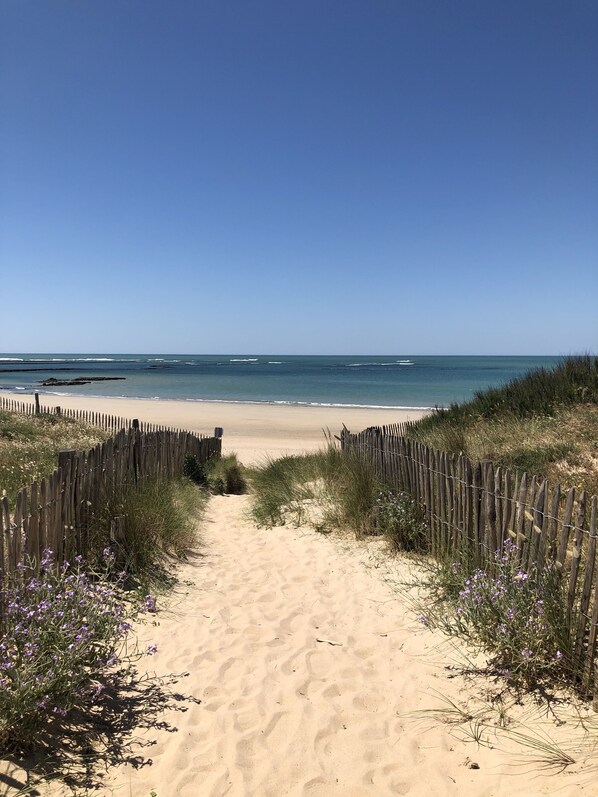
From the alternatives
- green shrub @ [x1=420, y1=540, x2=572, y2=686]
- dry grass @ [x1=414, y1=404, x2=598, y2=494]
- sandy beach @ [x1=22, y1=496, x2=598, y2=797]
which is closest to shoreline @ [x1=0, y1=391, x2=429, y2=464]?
dry grass @ [x1=414, y1=404, x2=598, y2=494]

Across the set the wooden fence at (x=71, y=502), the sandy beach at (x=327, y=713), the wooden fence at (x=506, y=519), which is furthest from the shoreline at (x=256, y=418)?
the sandy beach at (x=327, y=713)

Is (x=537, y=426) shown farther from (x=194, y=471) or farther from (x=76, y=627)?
(x=76, y=627)

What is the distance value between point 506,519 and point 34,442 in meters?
11.3

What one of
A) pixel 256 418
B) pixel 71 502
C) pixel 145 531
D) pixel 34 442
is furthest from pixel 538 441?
pixel 256 418

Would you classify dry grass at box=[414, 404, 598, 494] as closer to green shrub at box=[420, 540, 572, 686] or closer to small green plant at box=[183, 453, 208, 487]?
green shrub at box=[420, 540, 572, 686]

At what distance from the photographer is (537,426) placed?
29.2 ft

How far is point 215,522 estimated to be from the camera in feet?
25.7

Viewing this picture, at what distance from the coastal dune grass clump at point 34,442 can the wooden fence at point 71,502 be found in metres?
0.60

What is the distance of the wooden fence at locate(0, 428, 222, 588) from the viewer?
142 inches

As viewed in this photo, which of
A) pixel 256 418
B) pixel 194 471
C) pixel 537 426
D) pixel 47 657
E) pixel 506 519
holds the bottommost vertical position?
pixel 256 418

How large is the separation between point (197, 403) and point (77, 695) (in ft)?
119

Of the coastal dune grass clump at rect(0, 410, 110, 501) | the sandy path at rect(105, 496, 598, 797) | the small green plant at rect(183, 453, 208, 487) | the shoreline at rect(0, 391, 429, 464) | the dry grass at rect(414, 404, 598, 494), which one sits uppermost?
the dry grass at rect(414, 404, 598, 494)

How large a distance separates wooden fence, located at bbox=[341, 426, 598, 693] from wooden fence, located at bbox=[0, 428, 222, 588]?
326 cm

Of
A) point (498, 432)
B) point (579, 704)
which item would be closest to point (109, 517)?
point (579, 704)
